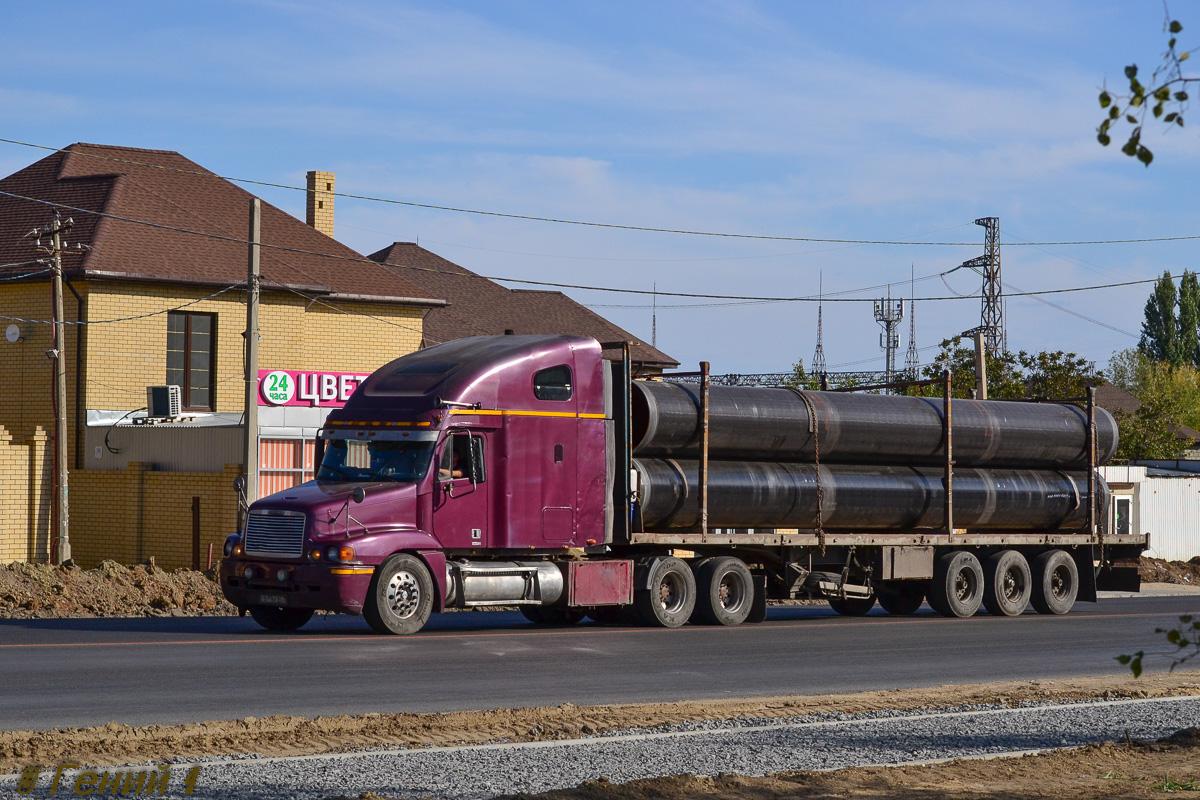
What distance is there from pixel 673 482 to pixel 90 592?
9.32m

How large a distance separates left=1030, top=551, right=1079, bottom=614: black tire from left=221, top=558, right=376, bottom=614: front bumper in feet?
40.2

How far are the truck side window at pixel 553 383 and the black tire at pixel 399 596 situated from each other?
107 inches

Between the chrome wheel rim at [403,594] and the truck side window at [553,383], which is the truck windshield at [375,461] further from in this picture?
the truck side window at [553,383]

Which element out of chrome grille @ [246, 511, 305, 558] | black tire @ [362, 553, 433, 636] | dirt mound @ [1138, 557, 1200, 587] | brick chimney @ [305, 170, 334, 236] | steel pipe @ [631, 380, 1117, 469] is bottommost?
dirt mound @ [1138, 557, 1200, 587]

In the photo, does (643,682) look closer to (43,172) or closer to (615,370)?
(615,370)

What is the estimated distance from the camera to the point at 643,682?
13.5m

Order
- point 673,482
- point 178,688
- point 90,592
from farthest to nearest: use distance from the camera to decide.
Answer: point 90,592
point 673,482
point 178,688

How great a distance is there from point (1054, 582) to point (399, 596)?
1236 centimetres

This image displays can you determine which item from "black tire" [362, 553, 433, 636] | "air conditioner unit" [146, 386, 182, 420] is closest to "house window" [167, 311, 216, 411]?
"air conditioner unit" [146, 386, 182, 420]

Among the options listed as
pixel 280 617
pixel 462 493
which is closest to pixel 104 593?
pixel 280 617

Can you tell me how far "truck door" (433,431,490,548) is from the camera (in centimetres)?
1816

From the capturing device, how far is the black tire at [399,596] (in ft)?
57.2

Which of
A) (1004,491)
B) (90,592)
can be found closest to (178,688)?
(90,592)

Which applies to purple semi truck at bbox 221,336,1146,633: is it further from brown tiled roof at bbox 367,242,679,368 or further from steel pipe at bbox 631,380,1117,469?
brown tiled roof at bbox 367,242,679,368
